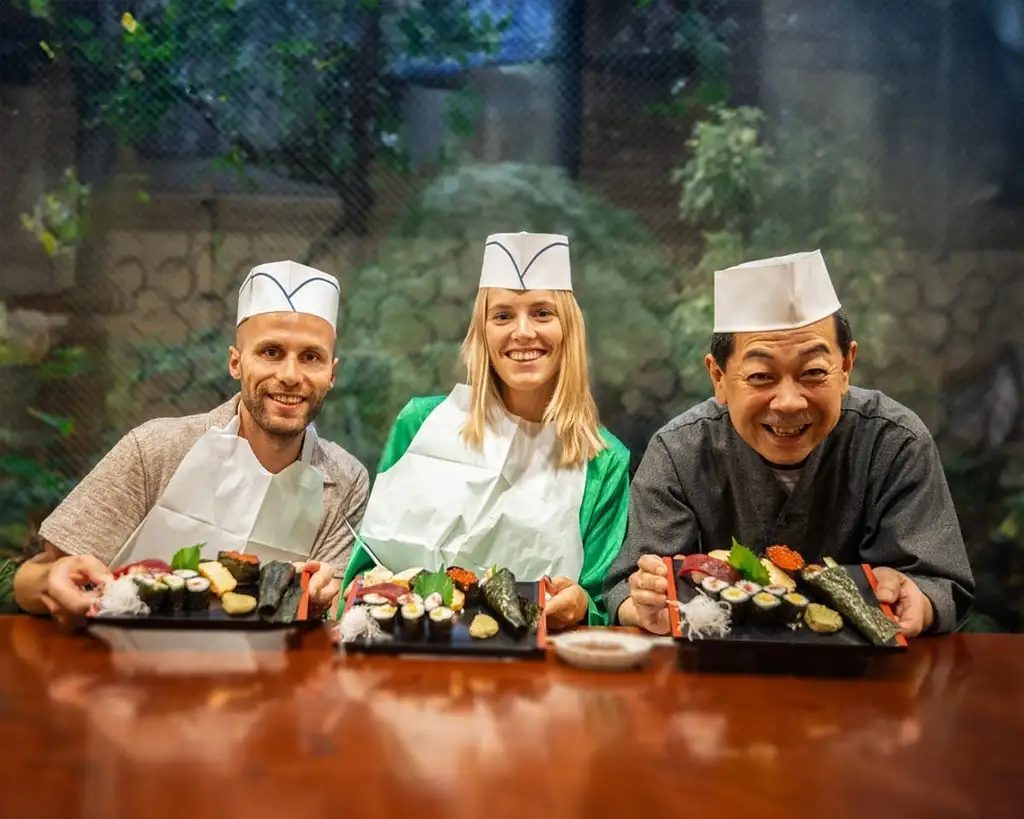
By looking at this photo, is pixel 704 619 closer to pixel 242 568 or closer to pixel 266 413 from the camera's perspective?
pixel 242 568

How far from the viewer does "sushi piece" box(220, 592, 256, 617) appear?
1950mm

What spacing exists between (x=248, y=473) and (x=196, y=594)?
714mm

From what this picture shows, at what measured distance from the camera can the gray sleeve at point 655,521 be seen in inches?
93.7

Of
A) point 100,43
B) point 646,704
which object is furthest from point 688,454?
point 100,43

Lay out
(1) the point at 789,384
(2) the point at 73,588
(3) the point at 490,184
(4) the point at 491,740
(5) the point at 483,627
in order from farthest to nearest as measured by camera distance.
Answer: (3) the point at 490,184, (1) the point at 789,384, (2) the point at 73,588, (5) the point at 483,627, (4) the point at 491,740

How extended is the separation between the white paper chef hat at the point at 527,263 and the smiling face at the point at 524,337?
28mm

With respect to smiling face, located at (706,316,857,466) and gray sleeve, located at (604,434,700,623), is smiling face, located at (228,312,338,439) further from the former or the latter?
smiling face, located at (706,316,857,466)

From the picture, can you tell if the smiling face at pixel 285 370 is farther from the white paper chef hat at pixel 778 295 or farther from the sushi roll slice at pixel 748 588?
the sushi roll slice at pixel 748 588

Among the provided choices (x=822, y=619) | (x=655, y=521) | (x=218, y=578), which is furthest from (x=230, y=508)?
(x=822, y=619)

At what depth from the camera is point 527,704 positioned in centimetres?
155

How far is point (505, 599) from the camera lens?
1953mm

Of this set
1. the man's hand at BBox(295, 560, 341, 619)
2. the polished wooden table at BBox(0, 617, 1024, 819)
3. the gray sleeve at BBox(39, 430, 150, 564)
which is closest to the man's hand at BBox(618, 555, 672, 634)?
the polished wooden table at BBox(0, 617, 1024, 819)

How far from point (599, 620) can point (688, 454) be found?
1.77 feet

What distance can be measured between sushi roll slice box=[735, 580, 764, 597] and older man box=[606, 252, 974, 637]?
0.59 ft
